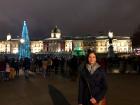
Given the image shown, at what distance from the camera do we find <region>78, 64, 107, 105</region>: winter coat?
267 inches

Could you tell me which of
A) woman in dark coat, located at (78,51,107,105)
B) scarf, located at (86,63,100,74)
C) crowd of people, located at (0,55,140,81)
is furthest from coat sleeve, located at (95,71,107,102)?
crowd of people, located at (0,55,140,81)

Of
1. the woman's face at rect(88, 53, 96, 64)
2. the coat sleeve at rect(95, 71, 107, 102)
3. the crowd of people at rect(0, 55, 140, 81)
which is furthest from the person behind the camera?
the crowd of people at rect(0, 55, 140, 81)

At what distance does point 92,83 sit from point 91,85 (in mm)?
37

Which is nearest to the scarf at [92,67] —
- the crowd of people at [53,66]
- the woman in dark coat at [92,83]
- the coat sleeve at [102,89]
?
the woman in dark coat at [92,83]

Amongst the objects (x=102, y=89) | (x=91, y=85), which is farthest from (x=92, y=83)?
(x=102, y=89)

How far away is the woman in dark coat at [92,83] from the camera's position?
6.78 m

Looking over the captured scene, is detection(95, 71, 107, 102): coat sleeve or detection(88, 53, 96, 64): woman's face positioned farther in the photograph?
detection(88, 53, 96, 64): woman's face

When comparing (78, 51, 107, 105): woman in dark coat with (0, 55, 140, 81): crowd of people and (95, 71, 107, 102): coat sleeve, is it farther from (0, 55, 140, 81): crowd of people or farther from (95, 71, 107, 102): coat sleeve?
(0, 55, 140, 81): crowd of people

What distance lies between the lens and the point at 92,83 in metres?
6.80

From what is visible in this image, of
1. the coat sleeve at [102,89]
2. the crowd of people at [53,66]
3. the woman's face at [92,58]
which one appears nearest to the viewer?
the coat sleeve at [102,89]

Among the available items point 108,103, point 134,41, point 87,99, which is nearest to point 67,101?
point 108,103

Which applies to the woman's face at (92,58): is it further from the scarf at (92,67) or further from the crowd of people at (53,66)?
the crowd of people at (53,66)

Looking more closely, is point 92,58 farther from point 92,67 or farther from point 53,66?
point 53,66

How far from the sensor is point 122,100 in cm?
1452
